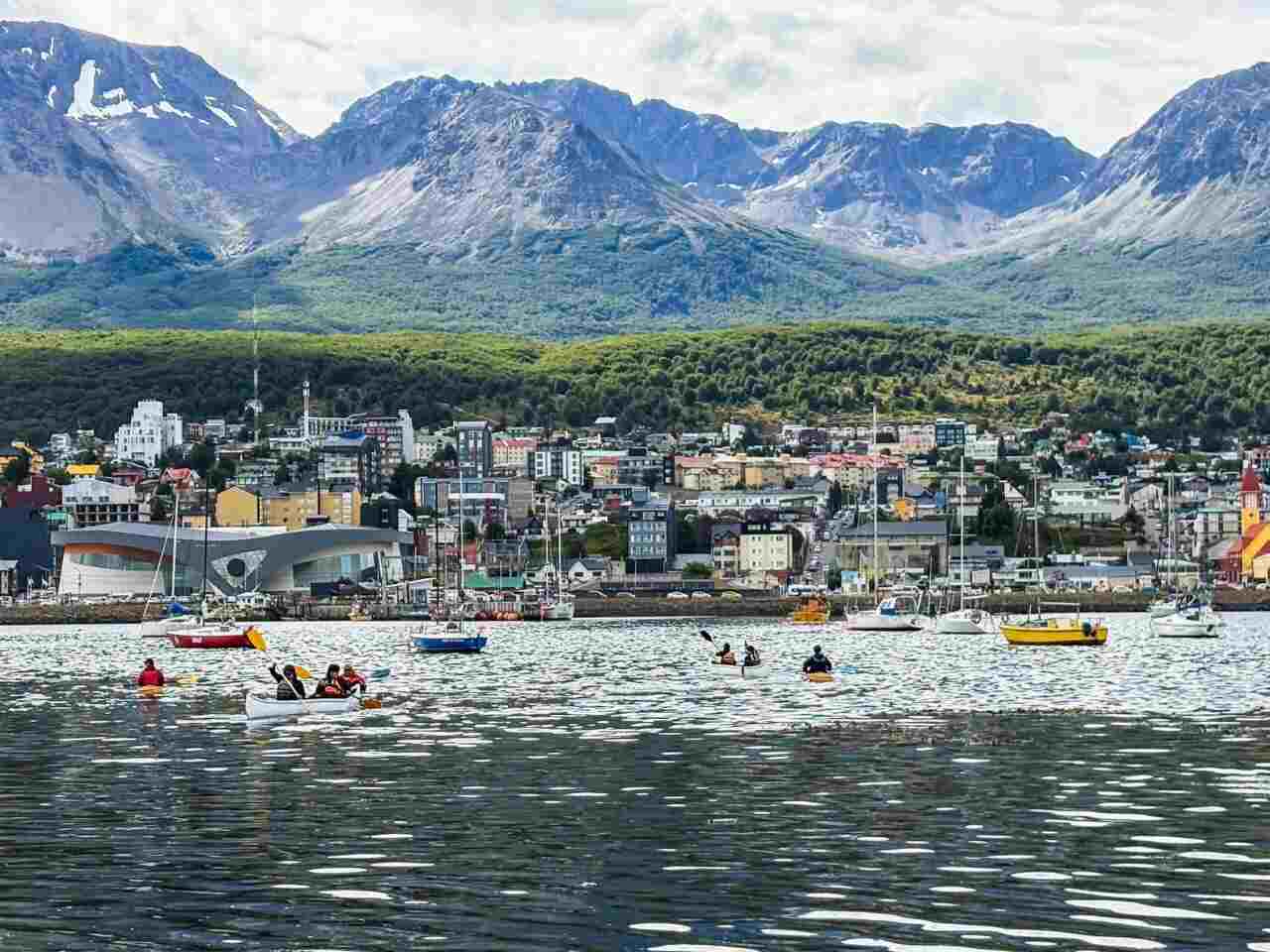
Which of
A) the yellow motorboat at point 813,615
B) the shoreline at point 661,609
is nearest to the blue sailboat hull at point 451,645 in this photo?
the yellow motorboat at point 813,615

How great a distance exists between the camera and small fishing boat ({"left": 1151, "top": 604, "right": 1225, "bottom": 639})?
120312 mm

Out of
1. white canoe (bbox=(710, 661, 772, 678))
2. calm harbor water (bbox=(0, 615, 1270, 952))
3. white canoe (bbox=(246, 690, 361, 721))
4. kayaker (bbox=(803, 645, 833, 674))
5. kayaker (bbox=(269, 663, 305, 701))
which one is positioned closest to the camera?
calm harbor water (bbox=(0, 615, 1270, 952))

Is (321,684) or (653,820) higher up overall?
(321,684)

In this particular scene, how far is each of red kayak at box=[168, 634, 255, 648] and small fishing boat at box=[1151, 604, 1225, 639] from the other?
47.5m

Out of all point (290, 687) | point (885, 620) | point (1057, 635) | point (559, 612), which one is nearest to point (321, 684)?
point (290, 687)

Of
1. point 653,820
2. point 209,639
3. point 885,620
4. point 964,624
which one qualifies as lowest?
point 653,820

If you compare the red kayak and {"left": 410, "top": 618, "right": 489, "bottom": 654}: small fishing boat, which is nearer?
{"left": 410, "top": 618, "right": 489, "bottom": 654}: small fishing boat

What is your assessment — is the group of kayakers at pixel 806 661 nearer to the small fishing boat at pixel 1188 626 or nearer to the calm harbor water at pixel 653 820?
the calm harbor water at pixel 653 820

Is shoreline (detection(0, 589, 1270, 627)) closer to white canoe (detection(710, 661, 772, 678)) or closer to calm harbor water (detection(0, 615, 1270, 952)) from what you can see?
white canoe (detection(710, 661, 772, 678))

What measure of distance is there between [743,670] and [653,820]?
42.9 metres

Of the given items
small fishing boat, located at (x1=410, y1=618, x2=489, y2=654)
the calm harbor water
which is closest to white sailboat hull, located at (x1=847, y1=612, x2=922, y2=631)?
small fishing boat, located at (x1=410, y1=618, x2=489, y2=654)

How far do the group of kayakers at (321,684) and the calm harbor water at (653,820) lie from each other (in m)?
1.16

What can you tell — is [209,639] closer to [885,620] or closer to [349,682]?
[885,620]

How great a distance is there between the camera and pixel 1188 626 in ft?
398
